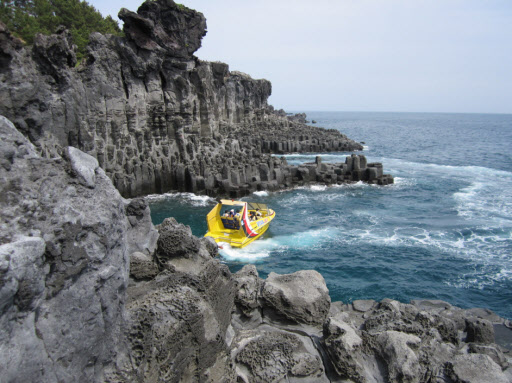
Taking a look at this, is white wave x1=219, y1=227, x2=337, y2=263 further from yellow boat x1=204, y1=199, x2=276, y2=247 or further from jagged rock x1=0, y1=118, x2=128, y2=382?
jagged rock x1=0, y1=118, x2=128, y2=382

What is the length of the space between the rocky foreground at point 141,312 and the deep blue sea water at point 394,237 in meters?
8.40

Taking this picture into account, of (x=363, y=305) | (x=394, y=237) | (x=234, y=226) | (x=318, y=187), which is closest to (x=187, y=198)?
(x=234, y=226)

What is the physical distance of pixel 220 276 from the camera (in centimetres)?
797

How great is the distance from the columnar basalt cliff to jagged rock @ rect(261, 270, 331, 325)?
2405cm

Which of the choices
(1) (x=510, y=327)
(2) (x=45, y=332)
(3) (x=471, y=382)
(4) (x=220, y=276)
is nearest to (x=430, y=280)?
(1) (x=510, y=327)

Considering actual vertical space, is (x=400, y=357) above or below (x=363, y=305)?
above

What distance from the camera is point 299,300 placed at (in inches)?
383

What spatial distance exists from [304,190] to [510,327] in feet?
84.4

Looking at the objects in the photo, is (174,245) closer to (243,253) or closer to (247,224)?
(243,253)

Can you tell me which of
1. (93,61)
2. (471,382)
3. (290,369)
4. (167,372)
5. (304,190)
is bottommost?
(304,190)

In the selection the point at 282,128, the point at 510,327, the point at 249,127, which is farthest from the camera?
the point at 282,128

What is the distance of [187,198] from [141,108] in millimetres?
10354

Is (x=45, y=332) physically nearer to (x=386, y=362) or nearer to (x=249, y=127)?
(x=386, y=362)

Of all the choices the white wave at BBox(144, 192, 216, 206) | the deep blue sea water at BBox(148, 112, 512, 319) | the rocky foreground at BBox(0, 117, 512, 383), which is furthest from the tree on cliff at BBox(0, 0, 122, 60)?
the rocky foreground at BBox(0, 117, 512, 383)
